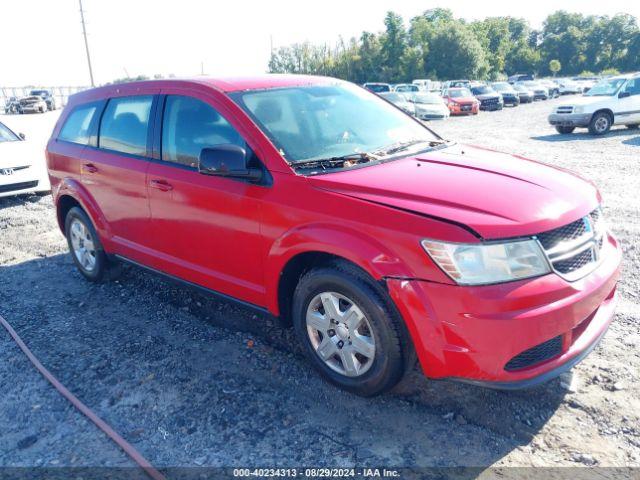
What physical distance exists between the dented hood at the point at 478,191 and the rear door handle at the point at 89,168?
8.38 ft

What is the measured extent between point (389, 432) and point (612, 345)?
1.83 m

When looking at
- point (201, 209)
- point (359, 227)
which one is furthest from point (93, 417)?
point (359, 227)

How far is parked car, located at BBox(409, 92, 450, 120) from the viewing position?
23703 mm

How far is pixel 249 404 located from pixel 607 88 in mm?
17299

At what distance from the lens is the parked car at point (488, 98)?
2956 centimetres

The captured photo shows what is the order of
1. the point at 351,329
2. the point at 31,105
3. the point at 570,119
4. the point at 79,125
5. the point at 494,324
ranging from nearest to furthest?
the point at 494,324
the point at 351,329
the point at 79,125
the point at 570,119
the point at 31,105

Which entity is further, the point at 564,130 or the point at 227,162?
the point at 564,130

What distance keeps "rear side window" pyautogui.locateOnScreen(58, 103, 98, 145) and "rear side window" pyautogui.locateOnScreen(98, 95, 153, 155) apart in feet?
0.95

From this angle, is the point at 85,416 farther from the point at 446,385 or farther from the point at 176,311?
the point at 446,385

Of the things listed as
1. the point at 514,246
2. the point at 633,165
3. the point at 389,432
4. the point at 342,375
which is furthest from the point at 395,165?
the point at 633,165

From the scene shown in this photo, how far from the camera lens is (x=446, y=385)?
3268 millimetres

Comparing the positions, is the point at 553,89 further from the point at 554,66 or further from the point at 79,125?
the point at 554,66

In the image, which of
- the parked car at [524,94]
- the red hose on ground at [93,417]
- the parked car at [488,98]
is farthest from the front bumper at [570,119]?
the parked car at [524,94]

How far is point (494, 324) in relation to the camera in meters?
2.48
